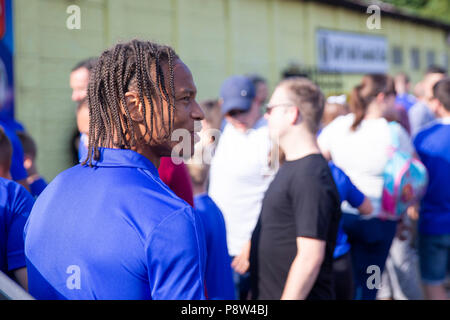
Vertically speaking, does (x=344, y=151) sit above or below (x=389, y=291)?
above

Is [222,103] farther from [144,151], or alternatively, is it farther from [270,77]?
[270,77]

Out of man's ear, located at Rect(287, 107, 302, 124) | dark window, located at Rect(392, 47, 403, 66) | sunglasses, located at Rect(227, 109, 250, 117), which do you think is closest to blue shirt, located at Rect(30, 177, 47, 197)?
man's ear, located at Rect(287, 107, 302, 124)

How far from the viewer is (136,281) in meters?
1.25

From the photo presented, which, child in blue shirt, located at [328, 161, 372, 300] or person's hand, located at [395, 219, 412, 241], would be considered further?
person's hand, located at [395, 219, 412, 241]

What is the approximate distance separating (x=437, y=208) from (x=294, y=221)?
2.27 metres

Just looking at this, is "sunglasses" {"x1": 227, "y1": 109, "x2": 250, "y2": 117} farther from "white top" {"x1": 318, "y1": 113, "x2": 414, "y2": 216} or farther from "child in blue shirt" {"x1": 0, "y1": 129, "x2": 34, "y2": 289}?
"child in blue shirt" {"x1": 0, "y1": 129, "x2": 34, "y2": 289}

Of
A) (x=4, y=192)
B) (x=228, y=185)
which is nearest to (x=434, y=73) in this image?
(x=228, y=185)

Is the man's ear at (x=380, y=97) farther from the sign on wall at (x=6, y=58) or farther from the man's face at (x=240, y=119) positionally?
the sign on wall at (x=6, y=58)

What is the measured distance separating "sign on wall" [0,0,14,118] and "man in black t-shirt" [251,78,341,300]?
3809mm

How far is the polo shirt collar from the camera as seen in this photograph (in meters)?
1.37

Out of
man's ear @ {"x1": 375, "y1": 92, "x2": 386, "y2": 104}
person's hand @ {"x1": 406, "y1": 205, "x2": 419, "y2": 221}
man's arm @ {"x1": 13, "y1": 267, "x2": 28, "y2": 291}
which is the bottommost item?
person's hand @ {"x1": 406, "y1": 205, "x2": 419, "y2": 221}

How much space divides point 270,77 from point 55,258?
935 cm

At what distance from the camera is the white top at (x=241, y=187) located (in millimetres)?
3857

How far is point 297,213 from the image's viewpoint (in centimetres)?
256
